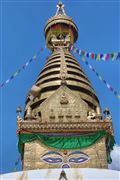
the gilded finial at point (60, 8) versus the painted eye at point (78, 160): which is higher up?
the gilded finial at point (60, 8)

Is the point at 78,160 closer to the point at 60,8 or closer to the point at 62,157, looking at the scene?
the point at 62,157

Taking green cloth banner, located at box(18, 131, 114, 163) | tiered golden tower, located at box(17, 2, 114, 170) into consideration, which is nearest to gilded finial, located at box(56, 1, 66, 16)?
tiered golden tower, located at box(17, 2, 114, 170)

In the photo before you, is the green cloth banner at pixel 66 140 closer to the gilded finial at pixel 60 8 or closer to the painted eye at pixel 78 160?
the painted eye at pixel 78 160

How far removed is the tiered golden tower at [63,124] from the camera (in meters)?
21.3

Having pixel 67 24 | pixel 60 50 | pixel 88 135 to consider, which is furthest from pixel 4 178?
pixel 67 24

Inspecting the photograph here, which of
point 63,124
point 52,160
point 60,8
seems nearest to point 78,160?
point 52,160

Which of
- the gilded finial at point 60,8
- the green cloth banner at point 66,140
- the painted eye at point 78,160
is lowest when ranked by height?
the painted eye at point 78,160

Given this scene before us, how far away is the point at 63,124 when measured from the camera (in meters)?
22.3

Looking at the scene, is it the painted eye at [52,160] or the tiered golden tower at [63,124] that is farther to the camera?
the tiered golden tower at [63,124]

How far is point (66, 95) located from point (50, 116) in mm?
1613

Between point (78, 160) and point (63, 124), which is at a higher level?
point (63, 124)

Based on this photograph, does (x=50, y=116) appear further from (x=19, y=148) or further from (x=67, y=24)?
(x=67, y=24)

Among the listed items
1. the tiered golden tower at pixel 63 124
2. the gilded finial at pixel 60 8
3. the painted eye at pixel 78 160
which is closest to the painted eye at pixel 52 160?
the tiered golden tower at pixel 63 124

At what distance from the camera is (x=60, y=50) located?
30.5m
